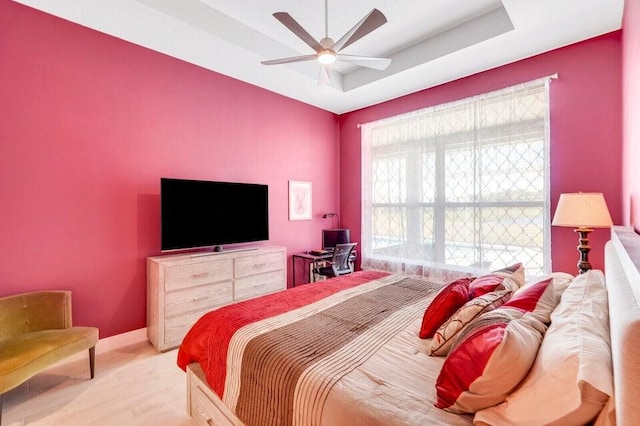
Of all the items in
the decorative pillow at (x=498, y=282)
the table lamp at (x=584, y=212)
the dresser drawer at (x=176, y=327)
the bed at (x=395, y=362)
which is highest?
the table lamp at (x=584, y=212)

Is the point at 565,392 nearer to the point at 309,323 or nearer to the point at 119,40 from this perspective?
the point at 309,323

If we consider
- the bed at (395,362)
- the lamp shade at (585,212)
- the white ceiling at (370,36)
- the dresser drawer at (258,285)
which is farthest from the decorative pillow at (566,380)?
the dresser drawer at (258,285)

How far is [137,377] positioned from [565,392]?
2.73 meters

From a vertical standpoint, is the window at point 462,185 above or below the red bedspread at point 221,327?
above

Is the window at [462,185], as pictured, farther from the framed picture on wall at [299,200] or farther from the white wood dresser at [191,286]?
the white wood dresser at [191,286]

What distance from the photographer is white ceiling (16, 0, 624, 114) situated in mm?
2424

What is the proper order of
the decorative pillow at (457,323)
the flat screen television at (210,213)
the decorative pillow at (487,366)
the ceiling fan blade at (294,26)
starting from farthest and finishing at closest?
the flat screen television at (210,213) < the ceiling fan blade at (294,26) < the decorative pillow at (457,323) < the decorative pillow at (487,366)

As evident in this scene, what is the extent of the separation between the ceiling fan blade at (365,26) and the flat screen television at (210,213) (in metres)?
1.88

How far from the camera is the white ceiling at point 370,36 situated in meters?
2.42

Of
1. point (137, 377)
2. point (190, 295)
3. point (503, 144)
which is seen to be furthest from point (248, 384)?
point (503, 144)

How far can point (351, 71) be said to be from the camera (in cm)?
393

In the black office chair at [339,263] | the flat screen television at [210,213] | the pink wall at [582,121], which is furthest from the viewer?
the black office chair at [339,263]

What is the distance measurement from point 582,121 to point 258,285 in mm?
3697

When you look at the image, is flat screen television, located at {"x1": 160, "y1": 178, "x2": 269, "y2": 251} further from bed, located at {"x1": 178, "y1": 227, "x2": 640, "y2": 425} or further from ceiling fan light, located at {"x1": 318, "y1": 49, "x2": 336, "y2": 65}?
ceiling fan light, located at {"x1": 318, "y1": 49, "x2": 336, "y2": 65}
